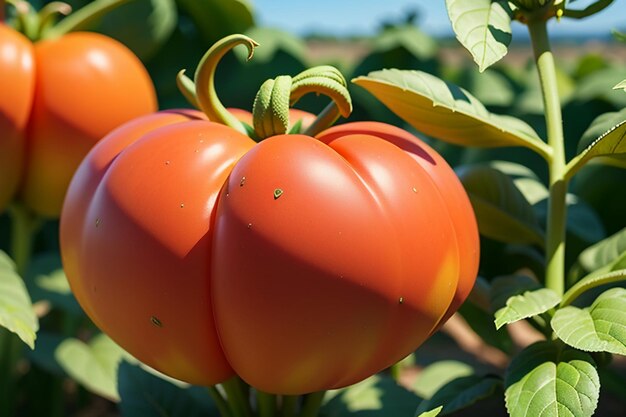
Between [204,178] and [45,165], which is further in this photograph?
[45,165]

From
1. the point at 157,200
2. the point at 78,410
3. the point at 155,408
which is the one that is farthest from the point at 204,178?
the point at 78,410

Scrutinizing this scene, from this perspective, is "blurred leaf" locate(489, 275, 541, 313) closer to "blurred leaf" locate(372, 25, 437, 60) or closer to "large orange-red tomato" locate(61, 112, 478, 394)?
"large orange-red tomato" locate(61, 112, 478, 394)

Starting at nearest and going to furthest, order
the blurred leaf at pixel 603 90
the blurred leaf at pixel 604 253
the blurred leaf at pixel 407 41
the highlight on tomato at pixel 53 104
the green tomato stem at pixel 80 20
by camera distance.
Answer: the blurred leaf at pixel 604 253 < the highlight on tomato at pixel 53 104 < the green tomato stem at pixel 80 20 < the blurred leaf at pixel 603 90 < the blurred leaf at pixel 407 41

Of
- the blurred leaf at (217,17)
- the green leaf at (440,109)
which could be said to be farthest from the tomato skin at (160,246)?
the blurred leaf at (217,17)

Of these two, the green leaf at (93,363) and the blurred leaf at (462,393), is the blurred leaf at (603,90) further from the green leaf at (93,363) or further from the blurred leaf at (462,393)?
the green leaf at (93,363)

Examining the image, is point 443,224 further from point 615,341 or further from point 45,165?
point 45,165

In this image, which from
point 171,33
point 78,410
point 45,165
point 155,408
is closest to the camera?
point 155,408

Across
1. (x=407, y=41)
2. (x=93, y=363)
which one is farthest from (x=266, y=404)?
(x=407, y=41)
